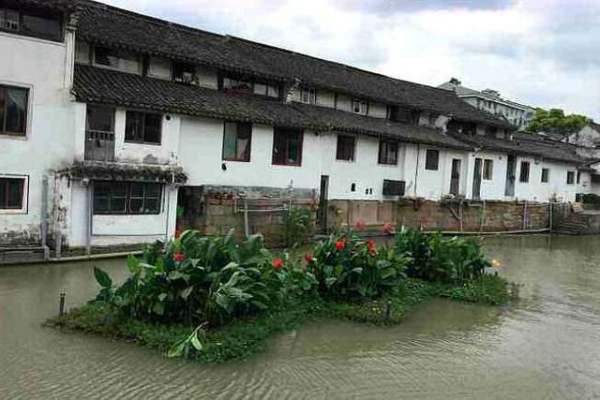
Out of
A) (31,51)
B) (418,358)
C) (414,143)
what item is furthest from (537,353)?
(414,143)

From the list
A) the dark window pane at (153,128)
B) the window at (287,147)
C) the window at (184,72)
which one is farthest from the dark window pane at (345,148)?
the dark window pane at (153,128)

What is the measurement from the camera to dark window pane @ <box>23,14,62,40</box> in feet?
51.0

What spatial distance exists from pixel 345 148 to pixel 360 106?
3.70 meters

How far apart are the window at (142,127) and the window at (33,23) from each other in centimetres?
296

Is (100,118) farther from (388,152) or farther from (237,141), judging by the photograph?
(388,152)


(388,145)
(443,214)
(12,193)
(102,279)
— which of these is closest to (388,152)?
(388,145)

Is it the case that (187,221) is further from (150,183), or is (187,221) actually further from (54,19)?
(54,19)

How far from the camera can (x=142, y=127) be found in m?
18.0

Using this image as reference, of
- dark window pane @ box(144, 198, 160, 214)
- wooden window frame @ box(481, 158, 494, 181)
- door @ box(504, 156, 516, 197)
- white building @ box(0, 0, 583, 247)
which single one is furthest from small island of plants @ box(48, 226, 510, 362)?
door @ box(504, 156, 516, 197)

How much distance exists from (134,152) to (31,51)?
3909 millimetres

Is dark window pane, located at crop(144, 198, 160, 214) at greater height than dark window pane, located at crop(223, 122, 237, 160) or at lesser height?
lesser

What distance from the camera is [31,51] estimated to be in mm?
15555

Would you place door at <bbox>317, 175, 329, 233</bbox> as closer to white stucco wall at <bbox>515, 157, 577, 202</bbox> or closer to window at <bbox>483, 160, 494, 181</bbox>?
window at <bbox>483, 160, 494, 181</bbox>

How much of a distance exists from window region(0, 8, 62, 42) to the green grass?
29.0 feet
